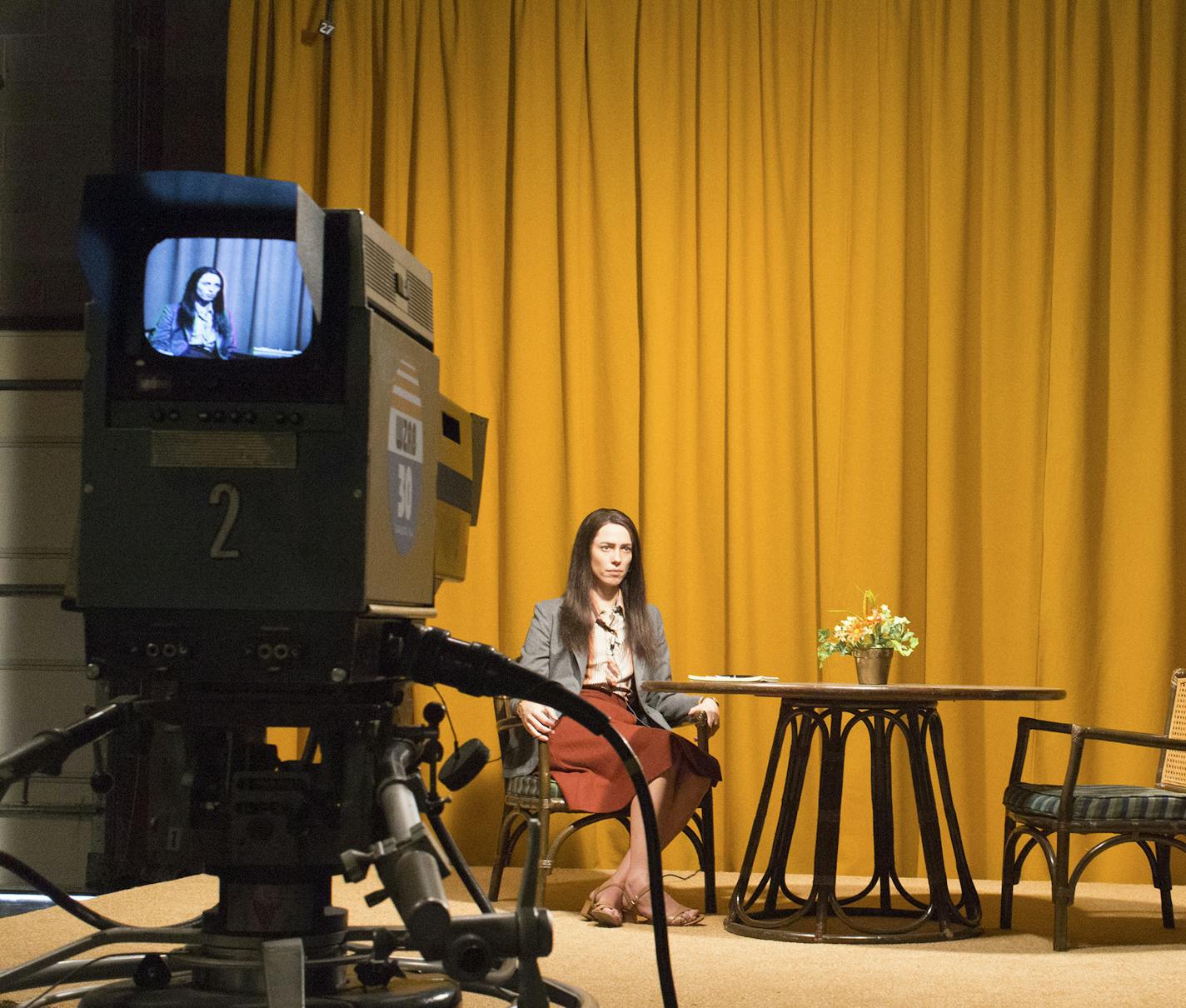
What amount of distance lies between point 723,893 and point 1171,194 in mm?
2769

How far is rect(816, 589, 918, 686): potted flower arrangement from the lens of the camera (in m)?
3.66

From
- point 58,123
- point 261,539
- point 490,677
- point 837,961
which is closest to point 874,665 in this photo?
point 837,961

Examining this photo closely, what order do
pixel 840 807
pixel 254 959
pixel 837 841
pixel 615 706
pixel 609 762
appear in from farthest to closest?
pixel 615 706 < pixel 609 762 < pixel 837 841 < pixel 840 807 < pixel 254 959

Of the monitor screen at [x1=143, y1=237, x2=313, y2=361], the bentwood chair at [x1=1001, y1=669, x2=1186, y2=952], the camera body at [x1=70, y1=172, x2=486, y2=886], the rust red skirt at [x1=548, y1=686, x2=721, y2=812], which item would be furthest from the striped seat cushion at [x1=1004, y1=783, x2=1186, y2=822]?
the monitor screen at [x1=143, y1=237, x2=313, y2=361]

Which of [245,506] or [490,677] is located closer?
[245,506]

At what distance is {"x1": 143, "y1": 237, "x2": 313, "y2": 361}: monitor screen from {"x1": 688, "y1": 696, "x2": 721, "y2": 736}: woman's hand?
2926mm

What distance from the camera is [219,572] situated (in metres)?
1.17

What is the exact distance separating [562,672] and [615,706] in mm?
208

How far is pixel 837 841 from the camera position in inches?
143

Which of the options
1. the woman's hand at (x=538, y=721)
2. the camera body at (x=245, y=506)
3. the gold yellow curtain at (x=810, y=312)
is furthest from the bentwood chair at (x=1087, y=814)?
the camera body at (x=245, y=506)

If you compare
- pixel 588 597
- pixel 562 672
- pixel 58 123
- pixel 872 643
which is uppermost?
pixel 58 123

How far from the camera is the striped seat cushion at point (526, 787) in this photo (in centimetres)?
379

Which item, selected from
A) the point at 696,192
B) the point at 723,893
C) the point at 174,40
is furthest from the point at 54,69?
the point at 723,893

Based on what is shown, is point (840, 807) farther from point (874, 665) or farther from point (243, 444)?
point (243, 444)
